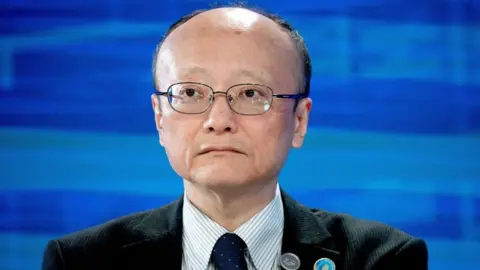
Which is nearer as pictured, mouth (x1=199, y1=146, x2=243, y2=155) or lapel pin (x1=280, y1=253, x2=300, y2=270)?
mouth (x1=199, y1=146, x2=243, y2=155)

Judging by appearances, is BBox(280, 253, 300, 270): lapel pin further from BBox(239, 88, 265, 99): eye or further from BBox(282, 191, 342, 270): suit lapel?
BBox(239, 88, 265, 99): eye

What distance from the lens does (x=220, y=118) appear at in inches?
89.3

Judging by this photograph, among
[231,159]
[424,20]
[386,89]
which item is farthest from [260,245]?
[424,20]

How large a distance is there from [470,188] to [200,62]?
1145mm

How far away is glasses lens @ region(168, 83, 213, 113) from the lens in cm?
232

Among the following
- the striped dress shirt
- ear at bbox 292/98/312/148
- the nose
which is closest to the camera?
the nose

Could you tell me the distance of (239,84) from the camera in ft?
7.63

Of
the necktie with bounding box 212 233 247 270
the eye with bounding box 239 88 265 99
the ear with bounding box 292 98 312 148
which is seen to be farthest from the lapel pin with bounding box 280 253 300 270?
the eye with bounding box 239 88 265 99

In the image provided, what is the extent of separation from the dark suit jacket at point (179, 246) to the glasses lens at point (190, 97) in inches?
13.2

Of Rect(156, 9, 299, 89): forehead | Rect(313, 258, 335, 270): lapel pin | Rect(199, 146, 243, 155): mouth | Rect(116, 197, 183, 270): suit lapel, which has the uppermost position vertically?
Rect(156, 9, 299, 89): forehead

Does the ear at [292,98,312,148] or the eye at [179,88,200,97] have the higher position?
the eye at [179,88,200,97]

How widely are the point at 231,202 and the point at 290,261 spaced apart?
0.73 feet

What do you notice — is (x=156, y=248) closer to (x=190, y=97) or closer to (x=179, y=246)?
(x=179, y=246)

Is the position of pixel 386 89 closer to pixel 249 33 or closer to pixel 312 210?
pixel 312 210
